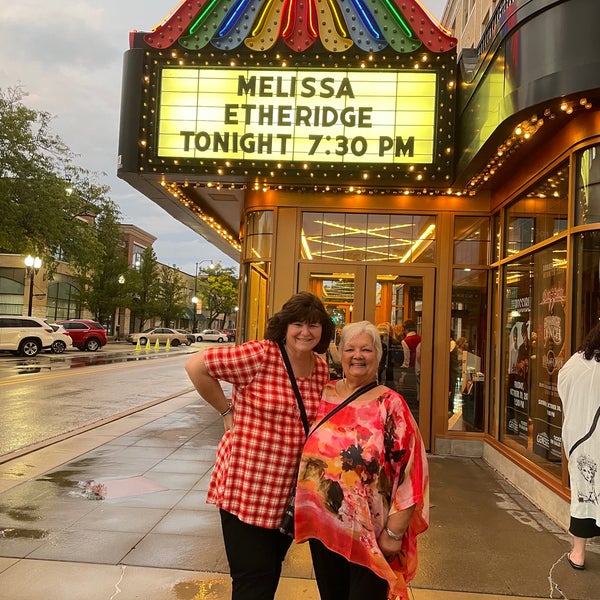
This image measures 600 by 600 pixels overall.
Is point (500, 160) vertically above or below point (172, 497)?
above

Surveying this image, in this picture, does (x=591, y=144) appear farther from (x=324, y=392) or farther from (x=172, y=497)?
(x=172, y=497)

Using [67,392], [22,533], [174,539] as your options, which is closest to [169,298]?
[67,392]

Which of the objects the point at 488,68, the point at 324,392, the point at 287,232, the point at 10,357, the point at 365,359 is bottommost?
the point at 10,357

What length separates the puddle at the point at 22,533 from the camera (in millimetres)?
4523

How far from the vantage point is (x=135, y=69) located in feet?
24.5

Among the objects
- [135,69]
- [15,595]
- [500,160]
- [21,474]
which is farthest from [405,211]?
[15,595]

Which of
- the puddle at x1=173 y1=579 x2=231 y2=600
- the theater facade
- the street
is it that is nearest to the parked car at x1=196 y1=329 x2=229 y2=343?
the street

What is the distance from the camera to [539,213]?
6.44m

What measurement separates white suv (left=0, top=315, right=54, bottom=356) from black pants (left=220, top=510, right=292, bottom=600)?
25505 millimetres

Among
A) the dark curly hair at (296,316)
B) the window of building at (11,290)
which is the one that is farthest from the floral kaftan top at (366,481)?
the window of building at (11,290)

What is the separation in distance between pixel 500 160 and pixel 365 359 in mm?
4634

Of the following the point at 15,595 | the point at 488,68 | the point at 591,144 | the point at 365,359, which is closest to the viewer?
the point at 365,359

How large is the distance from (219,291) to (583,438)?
2770 inches

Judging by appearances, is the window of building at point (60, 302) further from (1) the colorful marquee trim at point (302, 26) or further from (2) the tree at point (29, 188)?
(1) the colorful marquee trim at point (302, 26)
